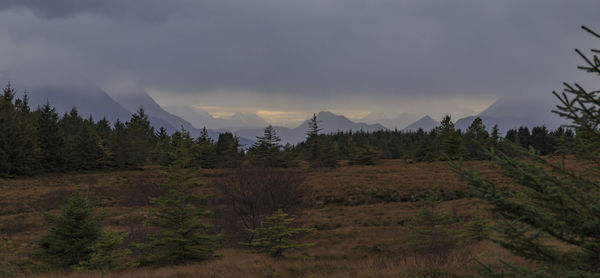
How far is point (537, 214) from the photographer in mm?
2738

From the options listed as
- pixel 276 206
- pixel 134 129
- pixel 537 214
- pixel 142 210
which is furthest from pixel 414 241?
pixel 134 129

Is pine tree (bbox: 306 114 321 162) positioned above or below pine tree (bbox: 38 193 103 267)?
above

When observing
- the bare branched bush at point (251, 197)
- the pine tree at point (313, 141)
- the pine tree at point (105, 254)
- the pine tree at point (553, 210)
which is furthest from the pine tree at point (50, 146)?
the pine tree at point (553, 210)

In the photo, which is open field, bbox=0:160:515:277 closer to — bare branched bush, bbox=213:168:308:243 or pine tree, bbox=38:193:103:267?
pine tree, bbox=38:193:103:267

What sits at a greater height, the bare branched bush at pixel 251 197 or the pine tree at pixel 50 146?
the pine tree at pixel 50 146

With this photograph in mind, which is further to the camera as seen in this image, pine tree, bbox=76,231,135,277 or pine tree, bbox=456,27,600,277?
pine tree, bbox=76,231,135,277

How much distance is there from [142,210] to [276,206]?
18080 millimetres

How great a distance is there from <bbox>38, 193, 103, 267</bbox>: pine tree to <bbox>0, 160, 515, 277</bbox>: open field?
980mm

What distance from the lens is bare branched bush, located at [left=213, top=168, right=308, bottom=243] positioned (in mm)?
19266

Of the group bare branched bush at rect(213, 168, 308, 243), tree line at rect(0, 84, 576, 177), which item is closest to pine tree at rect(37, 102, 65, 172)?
tree line at rect(0, 84, 576, 177)

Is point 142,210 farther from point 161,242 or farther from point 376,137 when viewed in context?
point 376,137

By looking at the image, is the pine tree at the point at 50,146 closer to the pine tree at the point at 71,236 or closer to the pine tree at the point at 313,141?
the pine tree at the point at 313,141

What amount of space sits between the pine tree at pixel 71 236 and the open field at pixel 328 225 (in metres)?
0.98

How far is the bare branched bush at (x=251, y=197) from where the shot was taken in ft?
63.2
